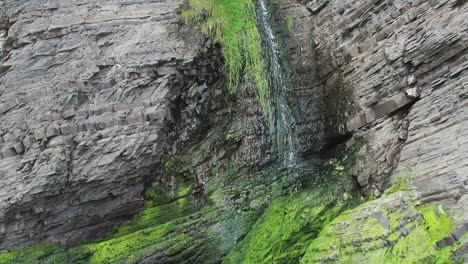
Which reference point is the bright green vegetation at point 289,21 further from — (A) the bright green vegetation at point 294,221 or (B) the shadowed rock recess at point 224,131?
(A) the bright green vegetation at point 294,221

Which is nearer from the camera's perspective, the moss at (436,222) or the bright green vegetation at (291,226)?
the moss at (436,222)

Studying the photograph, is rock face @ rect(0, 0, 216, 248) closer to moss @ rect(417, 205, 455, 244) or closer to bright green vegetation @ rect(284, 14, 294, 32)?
bright green vegetation @ rect(284, 14, 294, 32)

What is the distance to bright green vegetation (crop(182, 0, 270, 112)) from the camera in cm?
892

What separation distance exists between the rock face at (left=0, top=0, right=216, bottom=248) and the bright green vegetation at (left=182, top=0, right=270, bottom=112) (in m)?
0.37

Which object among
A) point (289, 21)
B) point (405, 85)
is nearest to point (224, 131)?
point (289, 21)

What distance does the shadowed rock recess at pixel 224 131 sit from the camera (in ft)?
22.5

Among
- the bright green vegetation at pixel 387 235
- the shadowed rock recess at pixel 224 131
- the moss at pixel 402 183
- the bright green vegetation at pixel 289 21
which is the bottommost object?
the bright green vegetation at pixel 387 235

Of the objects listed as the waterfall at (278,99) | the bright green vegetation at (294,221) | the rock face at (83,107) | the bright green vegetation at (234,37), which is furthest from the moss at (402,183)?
the rock face at (83,107)

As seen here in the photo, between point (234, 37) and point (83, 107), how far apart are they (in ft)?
11.0

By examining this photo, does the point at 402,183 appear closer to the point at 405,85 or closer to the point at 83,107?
the point at 405,85

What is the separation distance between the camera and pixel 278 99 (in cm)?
911

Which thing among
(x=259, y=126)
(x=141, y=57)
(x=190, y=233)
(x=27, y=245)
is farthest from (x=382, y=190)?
(x=27, y=245)

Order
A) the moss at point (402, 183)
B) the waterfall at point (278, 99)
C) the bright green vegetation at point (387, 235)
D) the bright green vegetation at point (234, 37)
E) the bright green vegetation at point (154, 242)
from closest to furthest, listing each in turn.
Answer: the bright green vegetation at point (387, 235) → the moss at point (402, 183) → the bright green vegetation at point (154, 242) → the waterfall at point (278, 99) → the bright green vegetation at point (234, 37)

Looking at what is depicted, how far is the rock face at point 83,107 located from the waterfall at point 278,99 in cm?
131
